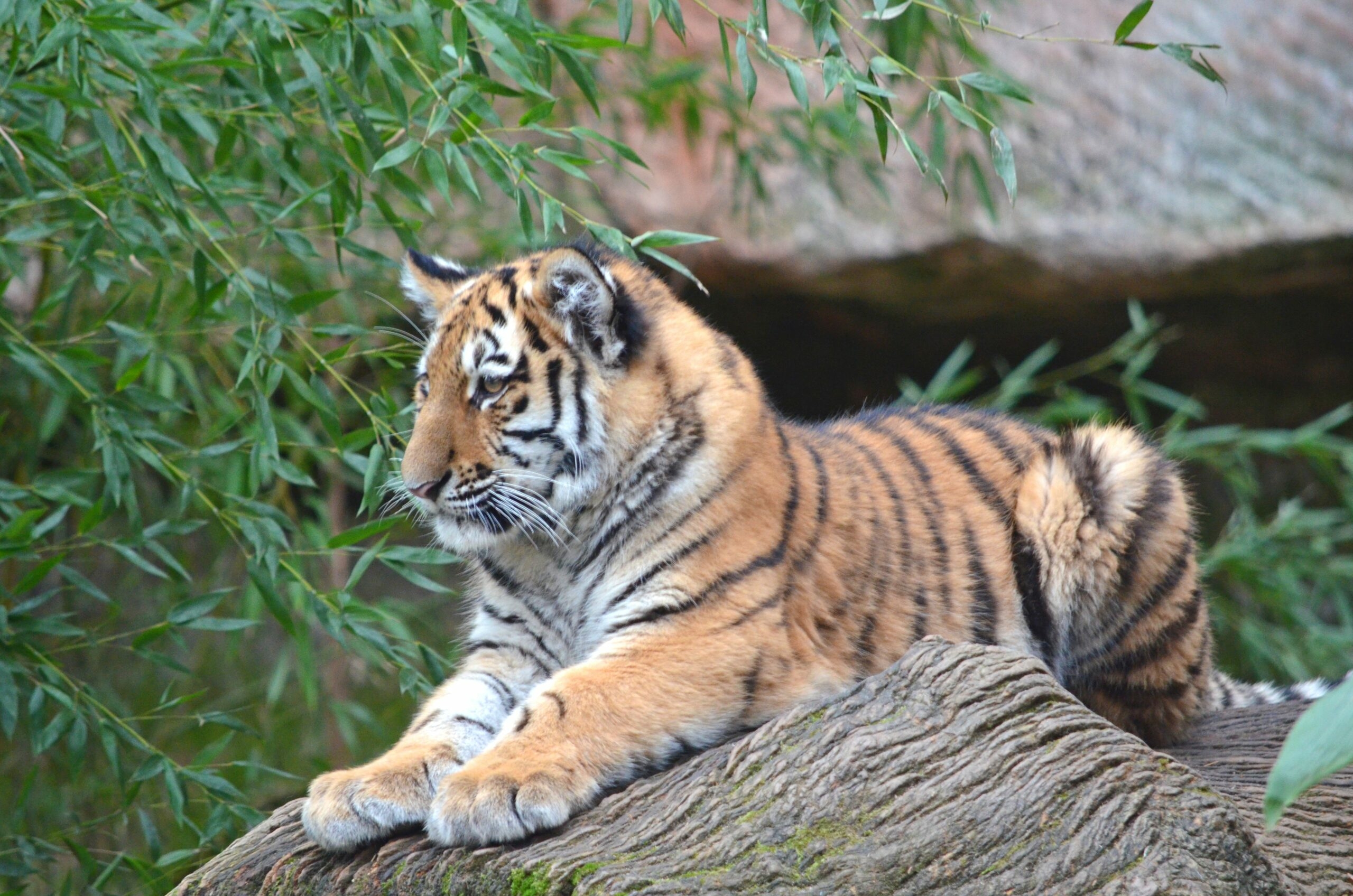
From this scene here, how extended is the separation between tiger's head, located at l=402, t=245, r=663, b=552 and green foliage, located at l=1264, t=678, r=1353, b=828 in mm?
1383

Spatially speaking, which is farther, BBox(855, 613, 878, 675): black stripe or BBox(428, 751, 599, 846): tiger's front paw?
BBox(855, 613, 878, 675): black stripe

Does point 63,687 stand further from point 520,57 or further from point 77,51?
point 520,57

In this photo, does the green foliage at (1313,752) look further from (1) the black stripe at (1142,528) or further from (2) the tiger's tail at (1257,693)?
(2) the tiger's tail at (1257,693)

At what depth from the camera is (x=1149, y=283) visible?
4.99 m

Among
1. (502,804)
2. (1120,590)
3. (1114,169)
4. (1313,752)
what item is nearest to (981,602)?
(1120,590)

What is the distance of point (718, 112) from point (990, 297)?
4.33 feet

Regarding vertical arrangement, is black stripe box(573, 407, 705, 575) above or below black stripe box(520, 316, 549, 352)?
below

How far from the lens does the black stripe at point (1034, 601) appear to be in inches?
105

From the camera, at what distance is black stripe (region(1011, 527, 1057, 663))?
2656 millimetres

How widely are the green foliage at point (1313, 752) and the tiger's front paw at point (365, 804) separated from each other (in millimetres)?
1271

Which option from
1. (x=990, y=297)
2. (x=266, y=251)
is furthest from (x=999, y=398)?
(x=266, y=251)

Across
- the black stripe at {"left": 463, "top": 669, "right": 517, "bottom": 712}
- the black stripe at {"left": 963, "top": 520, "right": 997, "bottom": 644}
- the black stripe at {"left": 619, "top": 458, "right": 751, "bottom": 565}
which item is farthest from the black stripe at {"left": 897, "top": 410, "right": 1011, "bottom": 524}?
the black stripe at {"left": 463, "top": 669, "right": 517, "bottom": 712}

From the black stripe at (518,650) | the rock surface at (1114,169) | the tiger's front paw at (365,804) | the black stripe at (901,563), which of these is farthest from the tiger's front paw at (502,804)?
the rock surface at (1114,169)

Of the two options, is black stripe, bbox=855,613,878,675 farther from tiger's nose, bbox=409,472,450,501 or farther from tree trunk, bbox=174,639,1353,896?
tiger's nose, bbox=409,472,450,501
